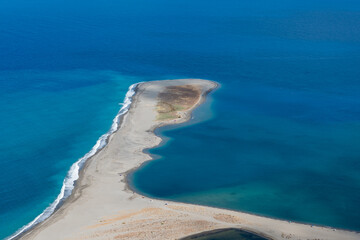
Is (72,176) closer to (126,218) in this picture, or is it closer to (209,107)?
(126,218)

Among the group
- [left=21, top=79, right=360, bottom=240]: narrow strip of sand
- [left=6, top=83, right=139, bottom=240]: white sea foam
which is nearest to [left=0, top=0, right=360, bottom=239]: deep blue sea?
[left=6, top=83, right=139, bottom=240]: white sea foam

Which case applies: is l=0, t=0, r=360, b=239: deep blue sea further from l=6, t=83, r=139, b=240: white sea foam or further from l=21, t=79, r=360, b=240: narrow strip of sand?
l=21, t=79, r=360, b=240: narrow strip of sand

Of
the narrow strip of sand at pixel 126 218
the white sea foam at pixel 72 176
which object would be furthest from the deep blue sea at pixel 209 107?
the narrow strip of sand at pixel 126 218

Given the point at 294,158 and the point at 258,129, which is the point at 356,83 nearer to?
the point at 258,129

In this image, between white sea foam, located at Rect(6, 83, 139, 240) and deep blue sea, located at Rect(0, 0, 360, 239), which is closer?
white sea foam, located at Rect(6, 83, 139, 240)

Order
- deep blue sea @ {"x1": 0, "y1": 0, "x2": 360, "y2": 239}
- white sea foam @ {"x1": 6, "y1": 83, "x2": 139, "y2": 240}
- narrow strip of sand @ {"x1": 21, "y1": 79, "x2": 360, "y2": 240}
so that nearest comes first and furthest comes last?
narrow strip of sand @ {"x1": 21, "y1": 79, "x2": 360, "y2": 240} → white sea foam @ {"x1": 6, "y1": 83, "x2": 139, "y2": 240} → deep blue sea @ {"x1": 0, "y1": 0, "x2": 360, "y2": 239}

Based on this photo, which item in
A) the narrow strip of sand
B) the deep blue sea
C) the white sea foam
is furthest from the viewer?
the deep blue sea

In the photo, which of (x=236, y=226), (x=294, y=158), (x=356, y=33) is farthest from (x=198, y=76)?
(x=356, y=33)

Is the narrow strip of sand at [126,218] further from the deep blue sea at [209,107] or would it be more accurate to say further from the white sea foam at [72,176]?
the deep blue sea at [209,107]

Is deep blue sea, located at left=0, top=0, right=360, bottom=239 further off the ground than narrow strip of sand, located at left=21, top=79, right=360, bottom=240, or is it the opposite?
deep blue sea, located at left=0, top=0, right=360, bottom=239
